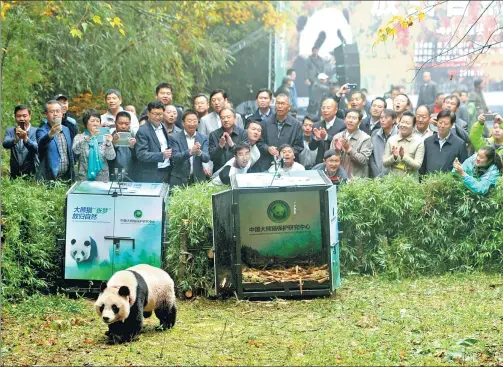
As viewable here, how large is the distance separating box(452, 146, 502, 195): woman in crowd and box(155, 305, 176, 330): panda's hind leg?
13.7ft

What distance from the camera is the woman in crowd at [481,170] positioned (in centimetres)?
1091

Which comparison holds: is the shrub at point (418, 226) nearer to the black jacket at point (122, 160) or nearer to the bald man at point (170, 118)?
the bald man at point (170, 118)

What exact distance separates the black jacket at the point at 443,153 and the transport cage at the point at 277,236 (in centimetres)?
213

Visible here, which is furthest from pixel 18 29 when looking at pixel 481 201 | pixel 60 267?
pixel 481 201

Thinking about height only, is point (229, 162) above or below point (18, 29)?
below

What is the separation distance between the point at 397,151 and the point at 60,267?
4.44m

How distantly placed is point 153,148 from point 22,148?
164 centimetres

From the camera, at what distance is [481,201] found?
11000mm

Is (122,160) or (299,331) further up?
(122,160)

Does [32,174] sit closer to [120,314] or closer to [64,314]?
[64,314]

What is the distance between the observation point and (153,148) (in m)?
11.5

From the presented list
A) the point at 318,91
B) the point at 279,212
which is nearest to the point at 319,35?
the point at 318,91

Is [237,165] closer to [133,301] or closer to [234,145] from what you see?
[234,145]

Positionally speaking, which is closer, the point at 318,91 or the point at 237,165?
the point at 237,165
